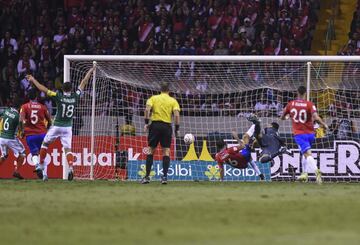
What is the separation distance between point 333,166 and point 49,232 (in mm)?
14670

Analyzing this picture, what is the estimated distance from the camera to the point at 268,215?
12.8m

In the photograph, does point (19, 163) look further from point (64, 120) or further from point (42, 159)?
point (64, 120)

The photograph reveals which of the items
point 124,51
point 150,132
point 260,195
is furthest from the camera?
point 124,51

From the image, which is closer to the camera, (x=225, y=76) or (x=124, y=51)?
(x=225, y=76)

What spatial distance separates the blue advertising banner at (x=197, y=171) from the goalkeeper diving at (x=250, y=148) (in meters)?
0.49

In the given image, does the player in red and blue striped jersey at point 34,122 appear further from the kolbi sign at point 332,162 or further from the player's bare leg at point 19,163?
the kolbi sign at point 332,162

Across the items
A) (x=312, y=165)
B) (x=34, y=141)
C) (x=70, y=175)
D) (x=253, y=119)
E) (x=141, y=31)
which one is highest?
(x=141, y=31)

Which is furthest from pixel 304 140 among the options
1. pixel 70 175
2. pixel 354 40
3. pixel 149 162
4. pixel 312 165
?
pixel 354 40

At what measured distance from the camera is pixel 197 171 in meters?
24.6

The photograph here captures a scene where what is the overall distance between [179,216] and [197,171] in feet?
39.4

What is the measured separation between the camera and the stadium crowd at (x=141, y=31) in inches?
1184

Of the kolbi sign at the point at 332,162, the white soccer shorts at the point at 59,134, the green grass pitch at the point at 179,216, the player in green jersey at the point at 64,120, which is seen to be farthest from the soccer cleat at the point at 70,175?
the kolbi sign at the point at 332,162

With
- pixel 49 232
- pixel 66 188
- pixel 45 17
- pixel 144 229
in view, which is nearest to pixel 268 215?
pixel 144 229

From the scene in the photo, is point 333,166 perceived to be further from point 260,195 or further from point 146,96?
point 260,195
